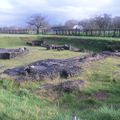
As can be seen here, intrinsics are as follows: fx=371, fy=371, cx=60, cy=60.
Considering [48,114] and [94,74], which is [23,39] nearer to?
[94,74]

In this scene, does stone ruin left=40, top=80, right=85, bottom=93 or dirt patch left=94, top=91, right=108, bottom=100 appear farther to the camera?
stone ruin left=40, top=80, right=85, bottom=93

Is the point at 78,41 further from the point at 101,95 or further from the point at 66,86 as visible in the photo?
the point at 101,95

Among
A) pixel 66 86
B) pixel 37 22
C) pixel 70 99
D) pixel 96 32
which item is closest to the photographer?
pixel 70 99

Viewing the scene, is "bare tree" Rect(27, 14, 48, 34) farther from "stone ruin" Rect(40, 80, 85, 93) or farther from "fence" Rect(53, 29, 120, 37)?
"stone ruin" Rect(40, 80, 85, 93)

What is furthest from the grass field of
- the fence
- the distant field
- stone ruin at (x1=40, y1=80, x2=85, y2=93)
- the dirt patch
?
the fence

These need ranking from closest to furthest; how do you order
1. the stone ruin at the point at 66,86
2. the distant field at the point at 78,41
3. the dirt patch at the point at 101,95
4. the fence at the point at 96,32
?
the dirt patch at the point at 101,95, the stone ruin at the point at 66,86, the distant field at the point at 78,41, the fence at the point at 96,32

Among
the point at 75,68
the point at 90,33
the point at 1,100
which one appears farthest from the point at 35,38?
the point at 1,100

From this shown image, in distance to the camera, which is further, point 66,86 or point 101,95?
point 66,86

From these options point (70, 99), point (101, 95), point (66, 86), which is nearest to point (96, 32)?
point (66, 86)

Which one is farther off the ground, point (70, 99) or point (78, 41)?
Result: point (78, 41)

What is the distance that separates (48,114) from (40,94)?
21.3 ft

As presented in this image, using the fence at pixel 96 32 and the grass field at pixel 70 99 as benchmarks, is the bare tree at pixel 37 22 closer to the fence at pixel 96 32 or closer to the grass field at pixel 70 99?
the fence at pixel 96 32

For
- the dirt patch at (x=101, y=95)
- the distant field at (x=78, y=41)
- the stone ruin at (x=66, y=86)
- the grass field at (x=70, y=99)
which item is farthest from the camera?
the distant field at (x=78, y=41)

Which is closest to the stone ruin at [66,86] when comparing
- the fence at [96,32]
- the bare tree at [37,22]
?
the fence at [96,32]
